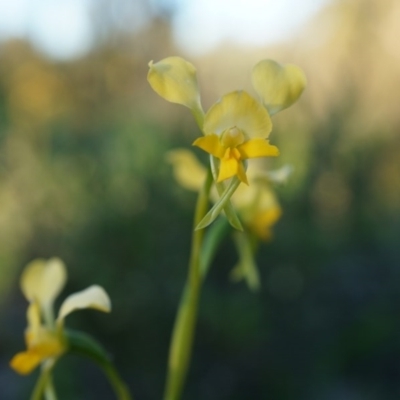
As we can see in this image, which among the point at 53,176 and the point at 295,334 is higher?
the point at 53,176

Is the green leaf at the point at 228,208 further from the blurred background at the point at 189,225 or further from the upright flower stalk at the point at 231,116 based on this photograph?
the blurred background at the point at 189,225

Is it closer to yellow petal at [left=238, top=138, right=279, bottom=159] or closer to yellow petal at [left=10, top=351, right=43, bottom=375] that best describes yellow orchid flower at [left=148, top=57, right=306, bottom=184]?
yellow petal at [left=238, top=138, right=279, bottom=159]

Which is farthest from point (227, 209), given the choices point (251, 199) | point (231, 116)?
point (251, 199)

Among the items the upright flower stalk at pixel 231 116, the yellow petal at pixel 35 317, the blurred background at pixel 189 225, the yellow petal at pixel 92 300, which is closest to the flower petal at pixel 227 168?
the upright flower stalk at pixel 231 116

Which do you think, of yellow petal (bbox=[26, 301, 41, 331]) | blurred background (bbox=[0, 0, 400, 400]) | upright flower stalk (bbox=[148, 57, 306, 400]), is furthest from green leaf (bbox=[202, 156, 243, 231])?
blurred background (bbox=[0, 0, 400, 400])

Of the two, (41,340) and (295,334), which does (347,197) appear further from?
(41,340)

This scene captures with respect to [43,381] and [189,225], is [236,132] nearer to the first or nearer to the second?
[43,381]

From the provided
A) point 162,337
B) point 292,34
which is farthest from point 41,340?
point 292,34
